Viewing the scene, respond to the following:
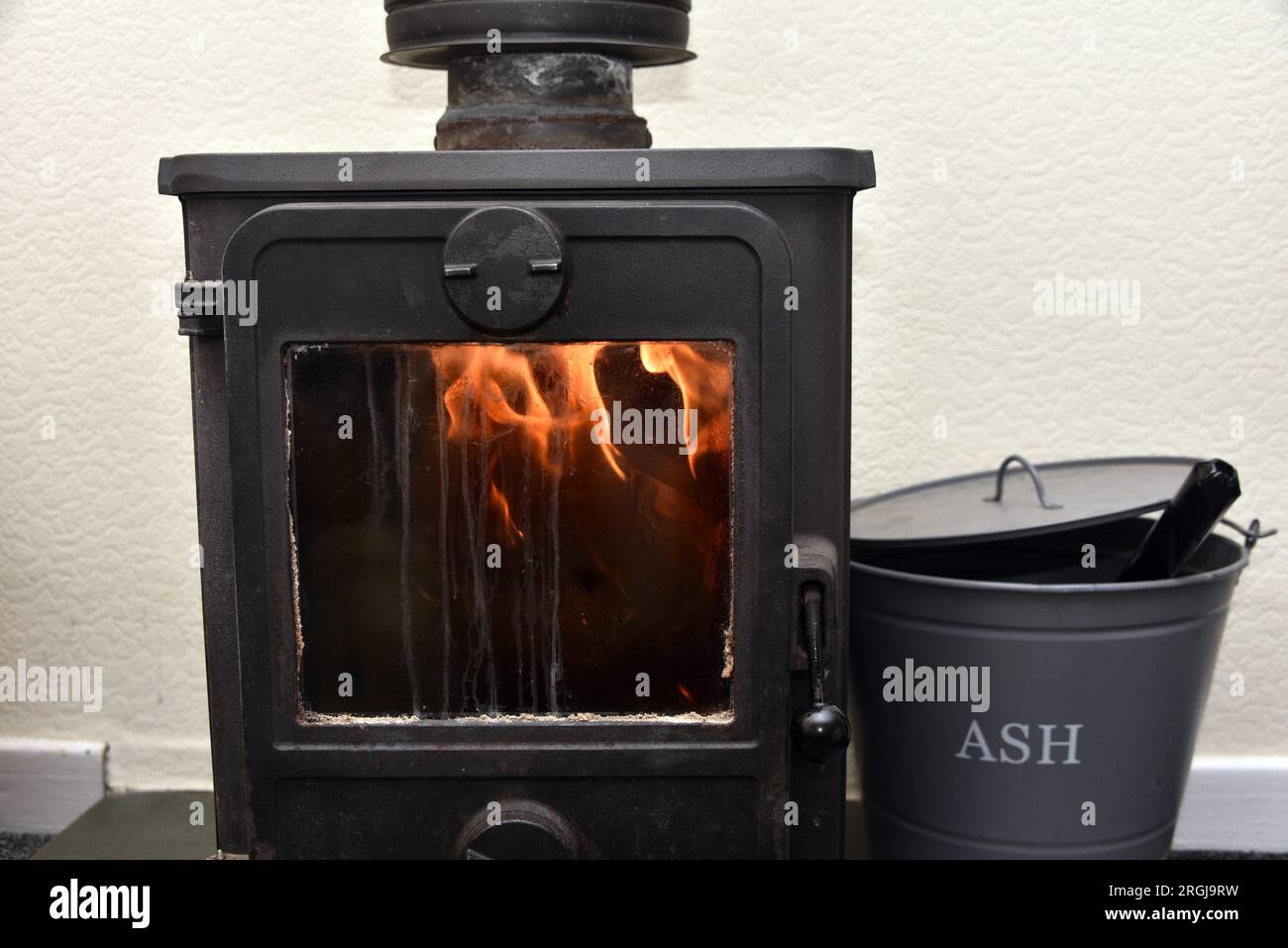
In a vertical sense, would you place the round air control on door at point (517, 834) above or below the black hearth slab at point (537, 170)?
below

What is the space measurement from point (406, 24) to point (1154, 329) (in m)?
1.06

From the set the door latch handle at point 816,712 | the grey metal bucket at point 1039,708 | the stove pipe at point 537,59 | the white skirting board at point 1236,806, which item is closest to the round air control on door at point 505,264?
the stove pipe at point 537,59

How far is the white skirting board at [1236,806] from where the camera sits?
1.80 meters

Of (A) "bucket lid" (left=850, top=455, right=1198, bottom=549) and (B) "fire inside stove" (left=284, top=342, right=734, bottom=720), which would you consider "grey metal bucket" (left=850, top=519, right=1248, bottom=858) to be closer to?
(A) "bucket lid" (left=850, top=455, right=1198, bottom=549)

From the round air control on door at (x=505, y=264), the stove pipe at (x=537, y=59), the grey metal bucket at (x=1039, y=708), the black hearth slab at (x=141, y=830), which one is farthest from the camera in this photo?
the black hearth slab at (x=141, y=830)

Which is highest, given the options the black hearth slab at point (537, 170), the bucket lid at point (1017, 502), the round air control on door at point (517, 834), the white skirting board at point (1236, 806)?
the black hearth slab at point (537, 170)

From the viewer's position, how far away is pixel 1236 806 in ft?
5.94

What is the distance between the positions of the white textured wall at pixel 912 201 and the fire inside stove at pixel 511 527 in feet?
2.05

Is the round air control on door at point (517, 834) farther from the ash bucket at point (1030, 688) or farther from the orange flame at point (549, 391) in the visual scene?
the ash bucket at point (1030, 688)

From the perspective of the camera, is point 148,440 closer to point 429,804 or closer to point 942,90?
point 429,804

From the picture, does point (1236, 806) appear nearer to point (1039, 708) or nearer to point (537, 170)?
point (1039, 708)

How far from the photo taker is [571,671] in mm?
1248

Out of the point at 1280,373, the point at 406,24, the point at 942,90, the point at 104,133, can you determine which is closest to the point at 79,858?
the point at 104,133

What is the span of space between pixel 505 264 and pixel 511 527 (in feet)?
0.82
